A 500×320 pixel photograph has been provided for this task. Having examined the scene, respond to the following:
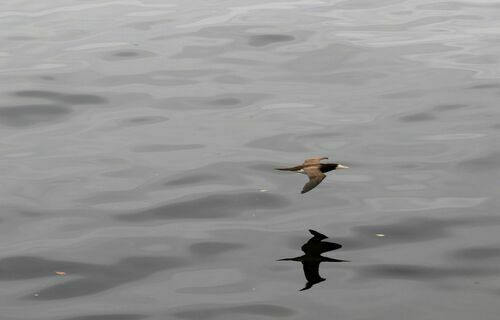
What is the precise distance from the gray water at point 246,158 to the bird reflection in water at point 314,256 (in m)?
0.10

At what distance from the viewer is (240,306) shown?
1118 centimetres

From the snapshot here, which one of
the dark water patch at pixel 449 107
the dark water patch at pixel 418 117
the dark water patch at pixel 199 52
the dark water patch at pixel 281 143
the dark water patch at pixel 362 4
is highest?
the dark water patch at pixel 362 4

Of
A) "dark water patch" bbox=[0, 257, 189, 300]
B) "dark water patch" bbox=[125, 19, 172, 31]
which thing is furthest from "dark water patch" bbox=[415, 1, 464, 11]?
"dark water patch" bbox=[0, 257, 189, 300]

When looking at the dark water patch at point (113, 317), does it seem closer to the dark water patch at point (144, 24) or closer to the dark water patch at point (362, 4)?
the dark water patch at point (144, 24)

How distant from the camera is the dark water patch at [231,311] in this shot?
432 inches

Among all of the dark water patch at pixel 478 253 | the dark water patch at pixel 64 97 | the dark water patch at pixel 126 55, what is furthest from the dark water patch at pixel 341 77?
the dark water patch at pixel 478 253

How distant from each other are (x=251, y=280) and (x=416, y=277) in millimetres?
1883

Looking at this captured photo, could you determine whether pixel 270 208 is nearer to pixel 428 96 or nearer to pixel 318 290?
pixel 318 290

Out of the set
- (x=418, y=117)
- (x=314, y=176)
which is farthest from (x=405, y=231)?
(x=418, y=117)

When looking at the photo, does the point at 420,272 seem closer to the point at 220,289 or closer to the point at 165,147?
the point at 220,289

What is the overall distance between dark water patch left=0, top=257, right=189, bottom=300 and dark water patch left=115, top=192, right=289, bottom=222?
1180 mm

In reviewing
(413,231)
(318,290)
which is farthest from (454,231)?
(318,290)

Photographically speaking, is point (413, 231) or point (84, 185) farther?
point (84, 185)

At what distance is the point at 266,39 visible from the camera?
20469 mm
